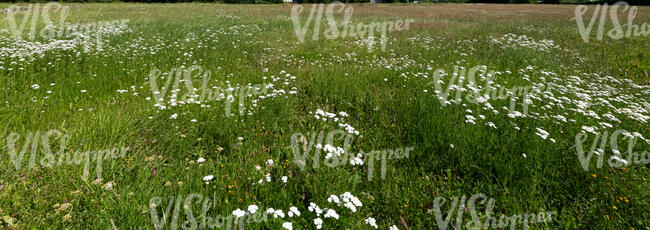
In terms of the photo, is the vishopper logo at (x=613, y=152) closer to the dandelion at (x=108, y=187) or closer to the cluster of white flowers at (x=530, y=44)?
the dandelion at (x=108, y=187)

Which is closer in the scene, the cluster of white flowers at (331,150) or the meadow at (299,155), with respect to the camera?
the meadow at (299,155)

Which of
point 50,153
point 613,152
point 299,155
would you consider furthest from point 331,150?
→ point 613,152

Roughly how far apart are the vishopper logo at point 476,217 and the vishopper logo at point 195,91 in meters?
2.85

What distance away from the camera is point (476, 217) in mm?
2174

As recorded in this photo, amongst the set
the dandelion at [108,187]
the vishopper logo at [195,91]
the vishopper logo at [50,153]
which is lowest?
the dandelion at [108,187]

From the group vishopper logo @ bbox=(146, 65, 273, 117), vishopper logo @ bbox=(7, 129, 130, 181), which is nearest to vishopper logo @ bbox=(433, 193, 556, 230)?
vishopper logo @ bbox=(146, 65, 273, 117)

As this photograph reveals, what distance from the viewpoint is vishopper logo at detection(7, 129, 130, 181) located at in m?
2.34

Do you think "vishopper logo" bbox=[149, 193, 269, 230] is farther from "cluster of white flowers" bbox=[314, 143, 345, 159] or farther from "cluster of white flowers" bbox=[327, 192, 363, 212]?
"cluster of white flowers" bbox=[314, 143, 345, 159]

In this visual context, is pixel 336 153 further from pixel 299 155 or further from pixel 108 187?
pixel 108 187

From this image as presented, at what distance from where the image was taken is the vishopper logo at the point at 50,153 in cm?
234

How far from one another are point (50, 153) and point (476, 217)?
407 cm

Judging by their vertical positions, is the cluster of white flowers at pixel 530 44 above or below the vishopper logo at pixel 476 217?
above

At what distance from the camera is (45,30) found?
9523 mm

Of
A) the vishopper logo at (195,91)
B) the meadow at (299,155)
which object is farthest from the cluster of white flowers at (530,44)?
the vishopper logo at (195,91)
